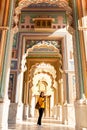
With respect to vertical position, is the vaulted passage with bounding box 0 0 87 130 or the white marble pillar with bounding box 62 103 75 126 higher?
the vaulted passage with bounding box 0 0 87 130

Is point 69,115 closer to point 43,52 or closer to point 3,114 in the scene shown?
point 3,114

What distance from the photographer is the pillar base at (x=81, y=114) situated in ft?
11.5

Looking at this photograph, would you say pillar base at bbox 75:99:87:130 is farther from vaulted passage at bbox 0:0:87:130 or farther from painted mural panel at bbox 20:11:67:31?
painted mural panel at bbox 20:11:67:31

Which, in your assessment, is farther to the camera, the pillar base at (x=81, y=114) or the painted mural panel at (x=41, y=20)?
the painted mural panel at (x=41, y=20)

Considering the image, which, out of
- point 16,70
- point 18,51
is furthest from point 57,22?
point 16,70

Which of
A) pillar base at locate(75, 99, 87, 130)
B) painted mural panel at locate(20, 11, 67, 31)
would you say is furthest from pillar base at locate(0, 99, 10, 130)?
painted mural panel at locate(20, 11, 67, 31)

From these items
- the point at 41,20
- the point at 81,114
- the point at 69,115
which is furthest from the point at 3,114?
the point at 41,20

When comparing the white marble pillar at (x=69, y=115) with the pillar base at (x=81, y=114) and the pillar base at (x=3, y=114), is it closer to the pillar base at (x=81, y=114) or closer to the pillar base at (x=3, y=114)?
the pillar base at (x=81, y=114)

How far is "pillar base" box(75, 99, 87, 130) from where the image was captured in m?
3.52

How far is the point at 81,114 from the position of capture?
363 cm

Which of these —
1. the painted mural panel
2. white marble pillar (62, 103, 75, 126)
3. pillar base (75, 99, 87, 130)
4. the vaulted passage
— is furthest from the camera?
the painted mural panel

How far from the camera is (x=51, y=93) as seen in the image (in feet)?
56.2

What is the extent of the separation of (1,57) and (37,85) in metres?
13.4

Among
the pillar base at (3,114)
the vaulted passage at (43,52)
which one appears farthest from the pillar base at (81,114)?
the pillar base at (3,114)
